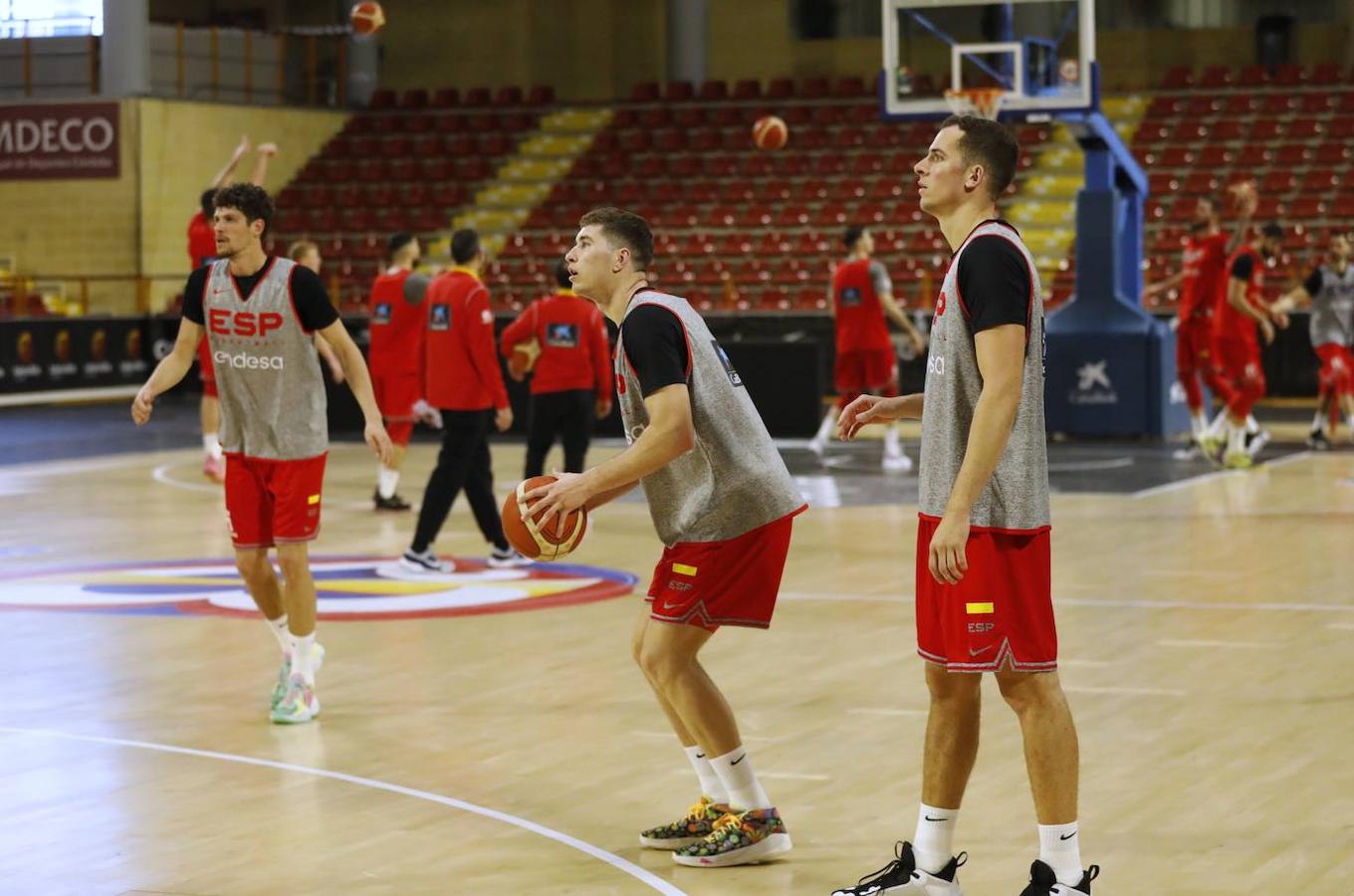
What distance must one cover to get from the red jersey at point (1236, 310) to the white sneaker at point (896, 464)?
2.59 metres

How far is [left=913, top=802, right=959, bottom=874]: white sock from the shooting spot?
193 inches

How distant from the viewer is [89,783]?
6.39 meters

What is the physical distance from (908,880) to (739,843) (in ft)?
1.92

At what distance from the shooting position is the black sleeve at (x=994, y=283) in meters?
4.62

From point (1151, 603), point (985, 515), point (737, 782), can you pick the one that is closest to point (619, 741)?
point (737, 782)

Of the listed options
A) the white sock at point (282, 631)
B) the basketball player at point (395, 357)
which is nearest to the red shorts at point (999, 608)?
the white sock at point (282, 631)

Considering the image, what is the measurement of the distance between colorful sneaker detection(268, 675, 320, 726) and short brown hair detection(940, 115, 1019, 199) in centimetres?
352

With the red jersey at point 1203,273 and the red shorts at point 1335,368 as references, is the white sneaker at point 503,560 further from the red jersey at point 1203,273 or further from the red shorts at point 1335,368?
the red shorts at point 1335,368

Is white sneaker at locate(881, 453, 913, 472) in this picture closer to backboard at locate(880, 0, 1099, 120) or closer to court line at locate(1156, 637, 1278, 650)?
backboard at locate(880, 0, 1099, 120)

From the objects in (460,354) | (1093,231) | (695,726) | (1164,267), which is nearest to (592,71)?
(1164,267)

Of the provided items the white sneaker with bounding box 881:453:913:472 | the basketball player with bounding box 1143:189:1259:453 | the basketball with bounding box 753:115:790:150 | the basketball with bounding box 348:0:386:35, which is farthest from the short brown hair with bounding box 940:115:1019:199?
the basketball with bounding box 753:115:790:150

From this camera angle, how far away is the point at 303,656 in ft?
24.4

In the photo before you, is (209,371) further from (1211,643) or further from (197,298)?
(1211,643)

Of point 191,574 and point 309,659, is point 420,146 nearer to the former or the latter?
point 191,574
